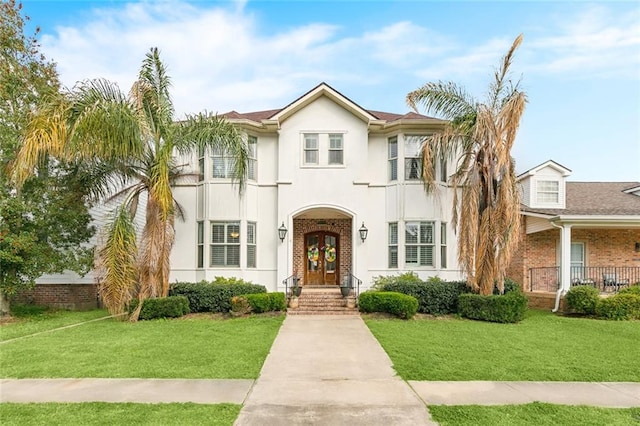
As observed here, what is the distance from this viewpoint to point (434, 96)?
13.4 m

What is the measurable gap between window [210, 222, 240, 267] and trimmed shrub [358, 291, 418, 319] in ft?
16.5

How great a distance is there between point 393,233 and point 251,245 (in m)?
5.50

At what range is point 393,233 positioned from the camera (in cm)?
1548

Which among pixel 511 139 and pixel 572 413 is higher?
pixel 511 139

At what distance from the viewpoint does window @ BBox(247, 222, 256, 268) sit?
602 inches

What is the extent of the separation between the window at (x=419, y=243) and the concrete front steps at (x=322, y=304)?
282 cm

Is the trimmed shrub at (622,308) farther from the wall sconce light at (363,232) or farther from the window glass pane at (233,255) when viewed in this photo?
the window glass pane at (233,255)

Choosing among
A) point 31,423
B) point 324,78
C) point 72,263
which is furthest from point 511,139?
point 72,263

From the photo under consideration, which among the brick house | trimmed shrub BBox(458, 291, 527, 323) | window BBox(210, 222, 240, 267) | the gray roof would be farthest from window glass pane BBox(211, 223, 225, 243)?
the gray roof

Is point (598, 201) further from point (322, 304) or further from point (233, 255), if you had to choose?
point (233, 255)

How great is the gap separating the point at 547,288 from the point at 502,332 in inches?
295

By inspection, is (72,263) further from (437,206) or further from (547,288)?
(547,288)

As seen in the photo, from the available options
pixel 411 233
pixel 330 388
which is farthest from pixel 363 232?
pixel 330 388

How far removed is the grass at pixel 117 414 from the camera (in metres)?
4.80
